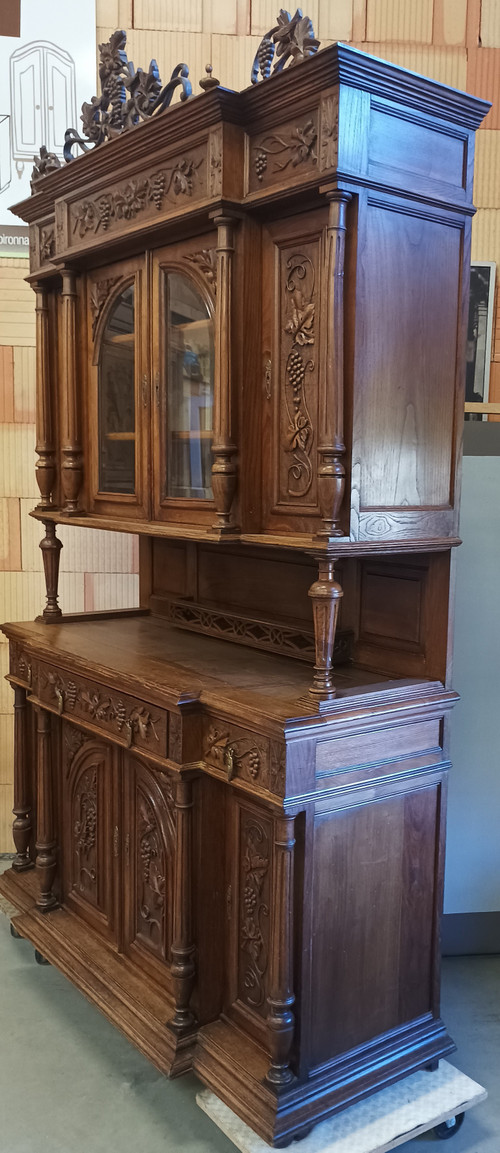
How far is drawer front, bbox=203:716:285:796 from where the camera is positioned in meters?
1.88

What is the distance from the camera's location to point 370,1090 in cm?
205

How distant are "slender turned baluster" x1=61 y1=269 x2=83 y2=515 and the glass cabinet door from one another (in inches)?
18.4

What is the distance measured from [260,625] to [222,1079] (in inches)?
43.5

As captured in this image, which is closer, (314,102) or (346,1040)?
(314,102)

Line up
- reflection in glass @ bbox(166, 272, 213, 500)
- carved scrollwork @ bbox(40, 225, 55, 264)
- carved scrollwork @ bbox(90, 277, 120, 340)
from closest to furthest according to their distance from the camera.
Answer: reflection in glass @ bbox(166, 272, 213, 500) → carved scrollwork @ bbox(90, 277, 120, 340) → carved scrollwork @ bbox(40, 225, 55, 264)

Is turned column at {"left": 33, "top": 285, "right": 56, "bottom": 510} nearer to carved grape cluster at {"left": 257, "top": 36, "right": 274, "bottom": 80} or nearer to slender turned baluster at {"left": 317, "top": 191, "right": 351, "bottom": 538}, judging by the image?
carved grape cluster at {"left": 257, "top": 36, "right": 274, "bottom": 80}

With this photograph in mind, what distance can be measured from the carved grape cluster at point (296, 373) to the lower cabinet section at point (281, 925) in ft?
2.33

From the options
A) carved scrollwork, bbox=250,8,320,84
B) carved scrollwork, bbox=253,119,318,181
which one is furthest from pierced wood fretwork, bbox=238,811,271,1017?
carved scrollwork, bbox=250,8,320,84

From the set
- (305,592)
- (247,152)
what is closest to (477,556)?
(305,592)

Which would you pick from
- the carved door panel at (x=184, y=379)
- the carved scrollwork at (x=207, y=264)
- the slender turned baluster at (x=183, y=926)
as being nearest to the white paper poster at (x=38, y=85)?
the carved door panel at (x=184, y=379)

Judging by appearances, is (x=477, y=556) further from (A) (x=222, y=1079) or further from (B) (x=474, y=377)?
(A) (x=222, y=1079)

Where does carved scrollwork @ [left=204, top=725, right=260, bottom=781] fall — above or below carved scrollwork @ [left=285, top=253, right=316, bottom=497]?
below

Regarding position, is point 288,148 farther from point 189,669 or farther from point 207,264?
point 189,669

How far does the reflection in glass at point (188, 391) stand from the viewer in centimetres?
222
